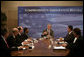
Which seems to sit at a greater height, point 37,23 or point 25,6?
point 25,6

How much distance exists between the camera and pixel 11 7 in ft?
34.1

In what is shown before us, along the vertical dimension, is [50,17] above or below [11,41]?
above

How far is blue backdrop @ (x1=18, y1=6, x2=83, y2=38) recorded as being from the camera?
979 centimetres

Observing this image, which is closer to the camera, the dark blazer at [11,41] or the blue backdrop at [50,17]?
the dark blazer at [11,41]

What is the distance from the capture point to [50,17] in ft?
32.2

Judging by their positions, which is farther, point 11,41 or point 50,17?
point 50,17

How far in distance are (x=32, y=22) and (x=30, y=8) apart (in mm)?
749

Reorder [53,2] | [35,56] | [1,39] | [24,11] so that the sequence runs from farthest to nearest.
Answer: [53,2], [24,11], [1,39], [35,56]

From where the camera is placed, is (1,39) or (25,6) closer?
(1,39)

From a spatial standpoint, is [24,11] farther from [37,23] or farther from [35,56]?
[35,56]

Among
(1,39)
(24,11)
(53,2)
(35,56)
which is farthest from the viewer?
(53,2)

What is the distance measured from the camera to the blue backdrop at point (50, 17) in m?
9.79

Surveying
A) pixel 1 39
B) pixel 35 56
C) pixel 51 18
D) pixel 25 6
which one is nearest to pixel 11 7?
pixel 25 6

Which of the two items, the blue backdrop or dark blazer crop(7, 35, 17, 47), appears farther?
the blue backdrop
